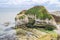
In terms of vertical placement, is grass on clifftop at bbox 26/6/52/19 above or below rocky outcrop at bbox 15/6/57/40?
above

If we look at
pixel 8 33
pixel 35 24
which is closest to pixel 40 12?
pixel 35 24

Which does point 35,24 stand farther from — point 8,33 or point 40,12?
point 8,33

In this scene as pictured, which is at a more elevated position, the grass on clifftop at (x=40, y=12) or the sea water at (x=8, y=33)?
the grass on clifftop at (x=40, y=12)

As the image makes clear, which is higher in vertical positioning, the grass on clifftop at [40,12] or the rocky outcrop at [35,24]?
the grass on clifftop at [40,12]

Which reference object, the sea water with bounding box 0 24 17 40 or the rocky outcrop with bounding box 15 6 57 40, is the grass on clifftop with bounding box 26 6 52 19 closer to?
the rocky outcrop with bounding box 15 6 57 40

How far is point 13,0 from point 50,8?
37cm

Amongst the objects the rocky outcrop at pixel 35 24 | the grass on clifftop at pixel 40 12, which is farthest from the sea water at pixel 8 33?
the grass on clifftop at pixel 40 12

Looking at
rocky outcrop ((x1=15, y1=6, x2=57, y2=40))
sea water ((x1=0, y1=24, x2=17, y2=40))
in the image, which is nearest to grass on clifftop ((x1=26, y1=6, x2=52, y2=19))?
rocky outcrop ((x1=15, y1=6, x2=57, y2=40))

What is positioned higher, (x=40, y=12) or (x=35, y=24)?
(x=40, y=12)

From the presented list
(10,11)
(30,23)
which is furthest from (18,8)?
(30,23)

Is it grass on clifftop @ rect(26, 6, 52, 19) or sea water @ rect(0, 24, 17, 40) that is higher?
grass on clifftop @ rect(26, 6, 52, 19)

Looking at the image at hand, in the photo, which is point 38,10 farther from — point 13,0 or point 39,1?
point 13,0

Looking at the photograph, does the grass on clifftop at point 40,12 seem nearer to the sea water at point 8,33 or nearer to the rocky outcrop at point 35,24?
the rocky outcrop at point 35,24

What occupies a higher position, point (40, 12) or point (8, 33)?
point (40, 12)
